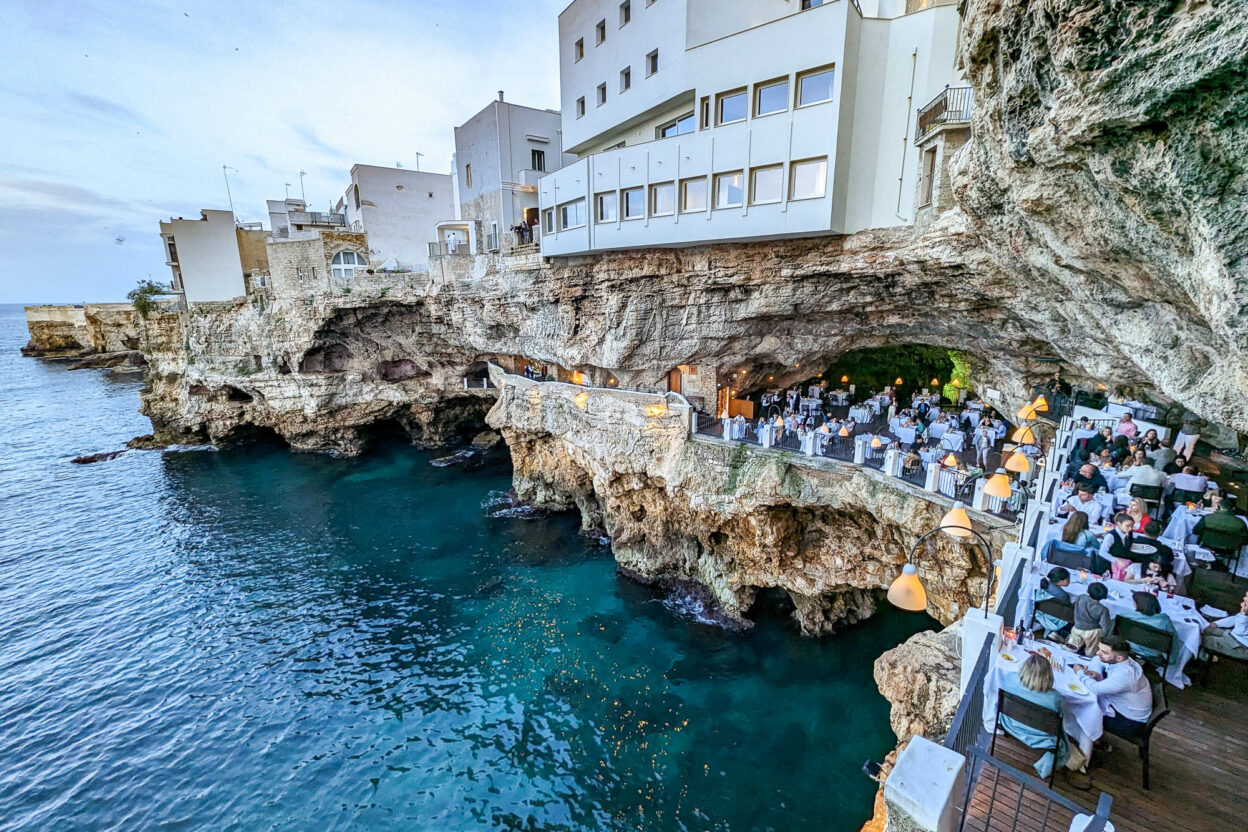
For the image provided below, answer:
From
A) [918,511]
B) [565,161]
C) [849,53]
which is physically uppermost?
[565,161]

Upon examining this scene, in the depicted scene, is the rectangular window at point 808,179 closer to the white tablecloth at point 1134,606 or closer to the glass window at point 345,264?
the white tablecloth at point 1134,606

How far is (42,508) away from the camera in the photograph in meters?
24.9

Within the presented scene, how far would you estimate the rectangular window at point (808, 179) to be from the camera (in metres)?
12.5

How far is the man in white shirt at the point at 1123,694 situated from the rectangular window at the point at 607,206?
15.3 m

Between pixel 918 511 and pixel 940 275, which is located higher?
pixel 940 275

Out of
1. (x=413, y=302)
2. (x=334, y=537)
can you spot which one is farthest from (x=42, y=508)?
(x=413, y=302)

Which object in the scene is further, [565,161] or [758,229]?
[565,161]

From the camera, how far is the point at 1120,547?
7.32 m

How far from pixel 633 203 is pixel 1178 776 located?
16041 mm

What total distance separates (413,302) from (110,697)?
63.3 feet

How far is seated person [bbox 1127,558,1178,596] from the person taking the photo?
6738 millimetres

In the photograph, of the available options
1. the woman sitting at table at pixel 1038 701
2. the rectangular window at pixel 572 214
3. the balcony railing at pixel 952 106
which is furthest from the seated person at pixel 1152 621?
the rectangular window at pixel 572 214

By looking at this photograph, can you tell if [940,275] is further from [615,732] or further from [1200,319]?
[615,732]

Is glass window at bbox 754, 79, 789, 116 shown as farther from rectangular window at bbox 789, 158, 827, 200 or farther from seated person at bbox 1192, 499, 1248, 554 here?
seated person at bbox 1192, 499, 1248, 554
